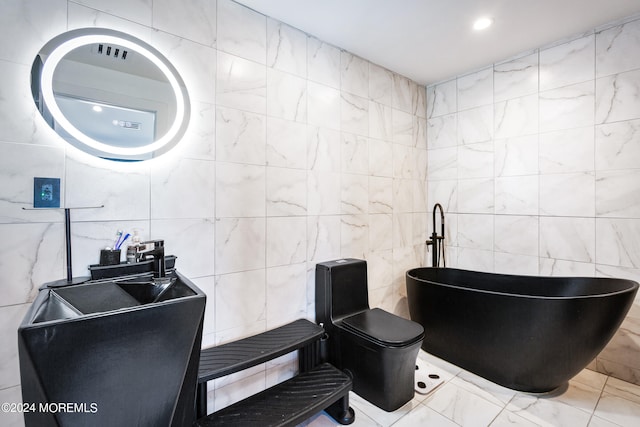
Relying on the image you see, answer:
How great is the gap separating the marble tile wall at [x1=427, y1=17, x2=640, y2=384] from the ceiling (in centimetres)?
19

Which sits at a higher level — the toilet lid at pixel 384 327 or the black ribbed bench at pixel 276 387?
the toilet lid at pixel 384 327

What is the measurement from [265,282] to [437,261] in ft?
6.26

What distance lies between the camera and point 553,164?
2.28m

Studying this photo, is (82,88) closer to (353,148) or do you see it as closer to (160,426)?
(160,426)

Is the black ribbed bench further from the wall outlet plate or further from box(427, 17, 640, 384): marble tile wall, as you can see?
box(427, 17, 640, 384): marble tile wall

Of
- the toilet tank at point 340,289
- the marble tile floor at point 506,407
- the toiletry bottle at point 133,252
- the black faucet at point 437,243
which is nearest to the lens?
the toiletry bottle at point 133,252

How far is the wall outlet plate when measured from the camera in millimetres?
1219

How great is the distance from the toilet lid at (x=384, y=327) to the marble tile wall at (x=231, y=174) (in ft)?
1.24

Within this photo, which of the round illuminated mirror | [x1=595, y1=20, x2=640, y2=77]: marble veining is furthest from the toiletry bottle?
[x1=595, y1=20, x2=640, y2=77]: marble veining

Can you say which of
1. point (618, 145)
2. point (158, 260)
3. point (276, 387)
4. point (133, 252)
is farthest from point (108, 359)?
point (618, 145)

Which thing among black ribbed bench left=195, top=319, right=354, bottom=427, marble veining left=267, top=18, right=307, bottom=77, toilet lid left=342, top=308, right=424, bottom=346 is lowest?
black ribbed bench left=195, top=319, right=354, bottom=427

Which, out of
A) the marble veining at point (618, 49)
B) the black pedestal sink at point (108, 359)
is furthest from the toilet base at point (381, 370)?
the marble veining at point (618, 49)

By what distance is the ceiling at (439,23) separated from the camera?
178 centimetres

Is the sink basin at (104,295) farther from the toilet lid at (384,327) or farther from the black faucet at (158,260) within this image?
the toilet lid at (384,327)
